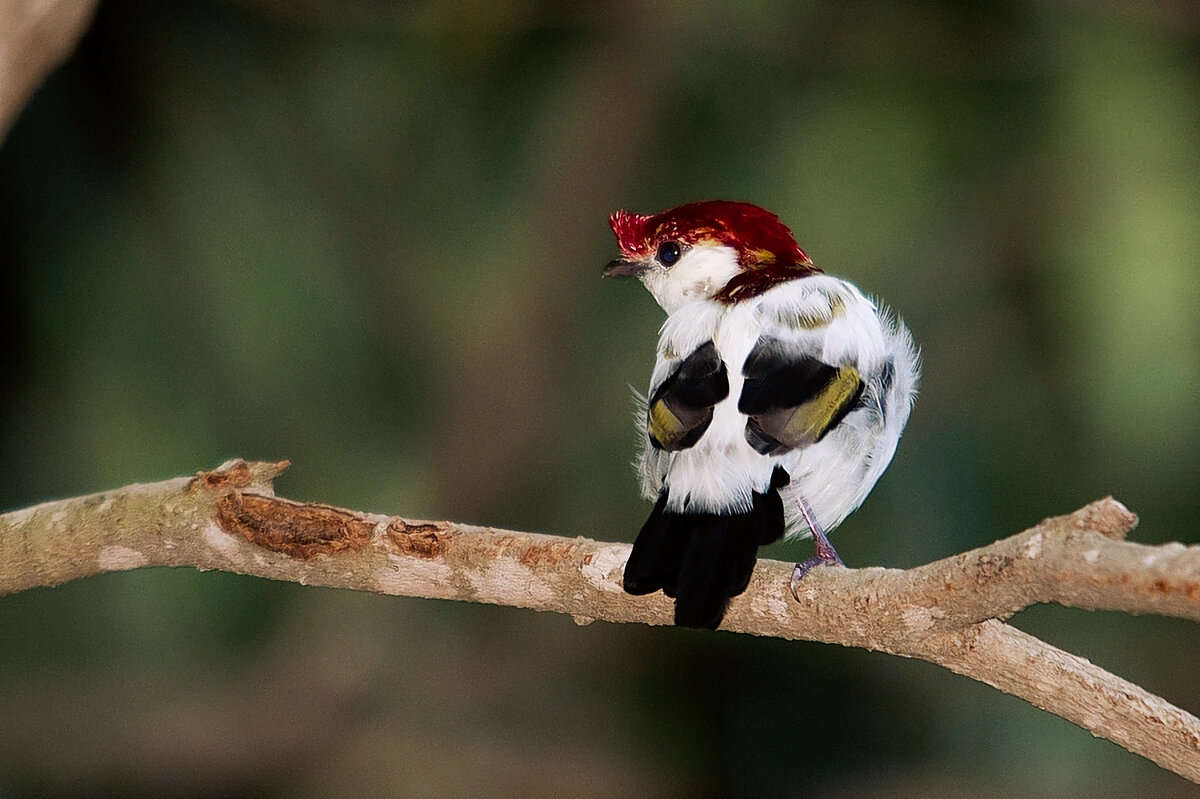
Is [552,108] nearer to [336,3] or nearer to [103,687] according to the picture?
[336,3]

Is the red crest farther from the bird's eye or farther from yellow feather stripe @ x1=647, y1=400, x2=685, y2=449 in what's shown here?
yellow feather stripe @ x1=647, y1=400, x2=685, y2=449

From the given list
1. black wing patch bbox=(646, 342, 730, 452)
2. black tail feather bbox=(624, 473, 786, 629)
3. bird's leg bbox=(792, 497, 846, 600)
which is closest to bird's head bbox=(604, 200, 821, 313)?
black wing patch bbox=(646, 342, 730, 452)

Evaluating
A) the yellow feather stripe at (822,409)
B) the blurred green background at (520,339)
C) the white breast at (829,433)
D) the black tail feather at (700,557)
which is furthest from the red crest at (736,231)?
the blurred green background at (520,339)

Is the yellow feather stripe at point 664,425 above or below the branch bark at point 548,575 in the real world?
above

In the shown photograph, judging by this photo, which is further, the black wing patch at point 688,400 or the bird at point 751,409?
the black wing patch at point 688,400

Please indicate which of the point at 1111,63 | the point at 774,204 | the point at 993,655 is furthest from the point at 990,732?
the point at 993,655

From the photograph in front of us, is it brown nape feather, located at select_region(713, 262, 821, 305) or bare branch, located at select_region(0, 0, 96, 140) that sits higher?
bare branch, located at select_region(0, 0, 96, 140)

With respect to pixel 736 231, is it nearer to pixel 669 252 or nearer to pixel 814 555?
pixel 669 252

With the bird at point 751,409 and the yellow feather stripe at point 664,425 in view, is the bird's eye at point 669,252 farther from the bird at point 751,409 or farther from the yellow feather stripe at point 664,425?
the yellow feather stripe at point 664,425

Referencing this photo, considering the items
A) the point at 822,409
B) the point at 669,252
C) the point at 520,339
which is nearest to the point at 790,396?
the point at 822,409
